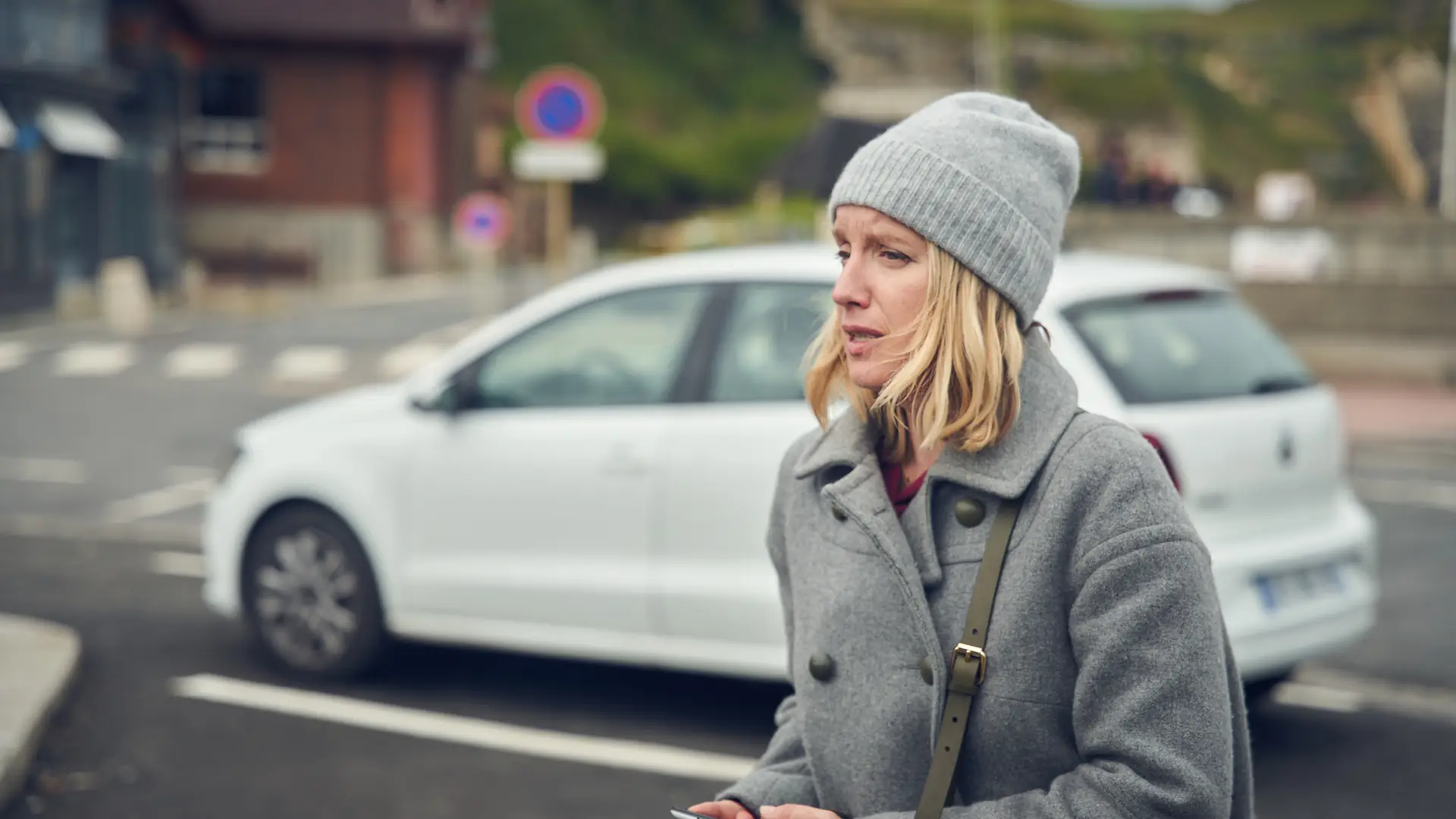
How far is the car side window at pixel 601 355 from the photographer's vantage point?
20.4 ft

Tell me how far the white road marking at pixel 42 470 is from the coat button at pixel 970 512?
11.4m

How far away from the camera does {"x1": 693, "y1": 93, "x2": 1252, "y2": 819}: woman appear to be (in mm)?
1900

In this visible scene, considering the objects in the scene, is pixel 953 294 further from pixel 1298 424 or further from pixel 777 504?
pixel 1298 424

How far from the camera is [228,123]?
41156 millimetres

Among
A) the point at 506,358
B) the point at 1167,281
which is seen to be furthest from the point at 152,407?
the point at 1167,281

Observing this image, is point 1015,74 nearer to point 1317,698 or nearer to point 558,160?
point 558,160

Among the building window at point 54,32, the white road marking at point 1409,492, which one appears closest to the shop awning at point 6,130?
the building window at point 54,32

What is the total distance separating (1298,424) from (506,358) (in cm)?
271

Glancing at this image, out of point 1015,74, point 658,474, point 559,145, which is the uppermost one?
point 1015,74

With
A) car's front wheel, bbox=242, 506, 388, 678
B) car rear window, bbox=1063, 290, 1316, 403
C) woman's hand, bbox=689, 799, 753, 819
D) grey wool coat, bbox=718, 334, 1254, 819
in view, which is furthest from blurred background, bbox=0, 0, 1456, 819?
grey wool coat, bbox=718, 334, 1254, 819

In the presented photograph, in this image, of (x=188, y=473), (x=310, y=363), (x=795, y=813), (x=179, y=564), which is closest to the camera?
(x=795, y=813)

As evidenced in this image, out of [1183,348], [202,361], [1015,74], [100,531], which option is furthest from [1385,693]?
[1015,74]

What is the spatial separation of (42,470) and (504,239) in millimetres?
36295

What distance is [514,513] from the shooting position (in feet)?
20.8
